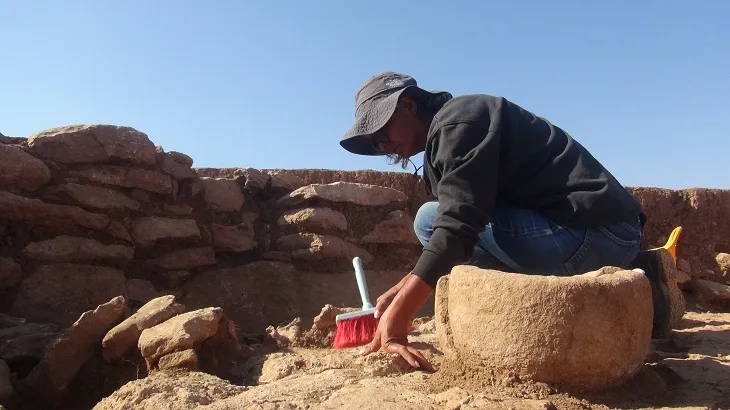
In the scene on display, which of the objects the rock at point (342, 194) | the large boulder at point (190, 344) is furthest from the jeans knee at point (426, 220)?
the rock at point (342, 194)

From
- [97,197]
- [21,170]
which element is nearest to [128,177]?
[97,197]

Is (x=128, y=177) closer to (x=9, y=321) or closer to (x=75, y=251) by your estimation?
(x=75, y=251)

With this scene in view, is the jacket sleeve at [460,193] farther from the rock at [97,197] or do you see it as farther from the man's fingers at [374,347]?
the rock at [97,197]

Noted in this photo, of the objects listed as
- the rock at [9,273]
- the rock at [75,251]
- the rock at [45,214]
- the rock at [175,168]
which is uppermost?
the rock at [175,168]

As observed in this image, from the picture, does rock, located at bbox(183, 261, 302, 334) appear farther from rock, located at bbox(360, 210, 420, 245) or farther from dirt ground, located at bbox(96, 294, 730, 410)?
dirt ground, located at bbox(96, 294, 730, 410)

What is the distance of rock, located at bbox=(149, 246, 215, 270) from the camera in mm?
3705

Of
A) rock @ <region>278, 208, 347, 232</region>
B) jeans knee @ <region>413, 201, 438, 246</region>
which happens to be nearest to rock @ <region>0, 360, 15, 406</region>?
jeans knee @ <region>413, 201, 438, 246</region>

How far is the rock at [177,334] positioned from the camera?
2.30m

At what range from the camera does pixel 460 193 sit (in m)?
2.10

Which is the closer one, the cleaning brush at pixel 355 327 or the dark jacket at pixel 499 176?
the dark jacket at pixel 499 176

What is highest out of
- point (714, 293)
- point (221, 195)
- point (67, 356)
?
point (221, 195)

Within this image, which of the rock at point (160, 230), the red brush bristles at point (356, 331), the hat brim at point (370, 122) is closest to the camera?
the hat brim at point (370, 122)

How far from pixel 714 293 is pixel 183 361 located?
457 cm

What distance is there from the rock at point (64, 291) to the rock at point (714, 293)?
4.59 meters
